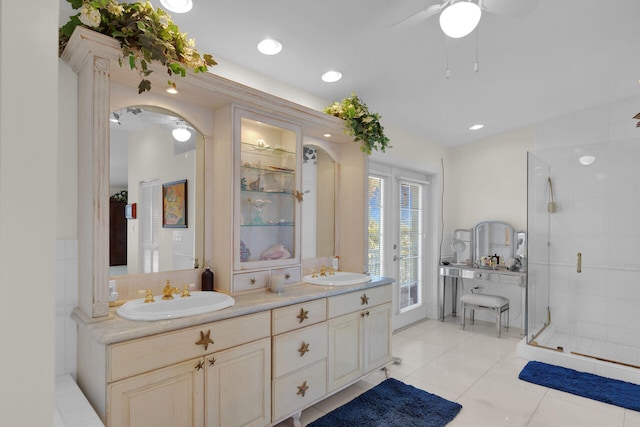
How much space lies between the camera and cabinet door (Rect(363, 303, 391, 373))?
9.04 ft

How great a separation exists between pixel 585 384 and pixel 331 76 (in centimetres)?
333

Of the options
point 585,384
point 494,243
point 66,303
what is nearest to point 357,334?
point 66,303

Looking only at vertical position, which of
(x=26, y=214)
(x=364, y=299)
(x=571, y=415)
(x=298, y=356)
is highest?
(x=26, y=214)

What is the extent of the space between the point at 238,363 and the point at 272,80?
79.8 inches

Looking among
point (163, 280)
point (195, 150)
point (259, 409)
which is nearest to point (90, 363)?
point (163, 280)

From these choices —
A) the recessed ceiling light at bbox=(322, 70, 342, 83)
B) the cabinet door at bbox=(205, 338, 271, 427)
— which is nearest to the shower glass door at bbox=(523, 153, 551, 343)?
the recessed ceiling light at bbox=(322, 70, 342, 83)

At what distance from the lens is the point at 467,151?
4.98 m

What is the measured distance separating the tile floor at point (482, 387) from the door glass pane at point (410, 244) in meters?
0.58

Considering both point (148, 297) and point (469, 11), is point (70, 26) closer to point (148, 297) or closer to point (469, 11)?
point (148, 297)

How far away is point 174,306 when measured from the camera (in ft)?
6.32

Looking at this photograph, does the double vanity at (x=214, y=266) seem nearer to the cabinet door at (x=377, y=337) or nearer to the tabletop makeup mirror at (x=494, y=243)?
the cabinet door at (x=377, y=337)

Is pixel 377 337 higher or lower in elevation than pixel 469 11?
lower

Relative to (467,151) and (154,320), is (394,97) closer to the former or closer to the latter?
(467,151)

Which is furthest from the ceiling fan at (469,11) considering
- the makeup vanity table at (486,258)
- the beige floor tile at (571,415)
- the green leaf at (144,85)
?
the makeup vanity table at (486,258)
